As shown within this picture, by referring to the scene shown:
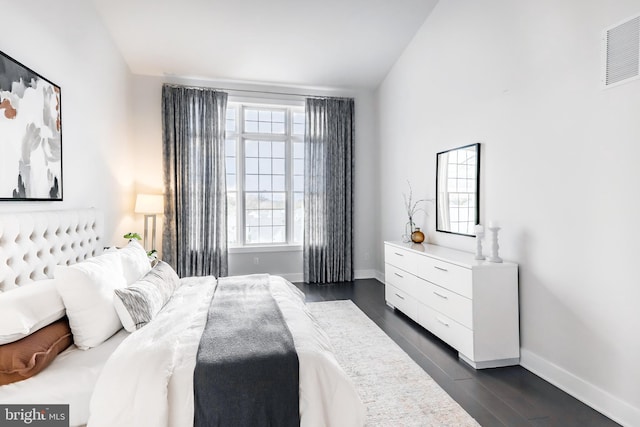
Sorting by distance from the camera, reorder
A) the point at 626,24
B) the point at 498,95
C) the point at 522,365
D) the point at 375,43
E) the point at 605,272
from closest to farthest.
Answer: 1. the point at 626,24
2. the point at 605,272
3. the point at 522,365
4. the point at 498,95
5. the point at 375,43

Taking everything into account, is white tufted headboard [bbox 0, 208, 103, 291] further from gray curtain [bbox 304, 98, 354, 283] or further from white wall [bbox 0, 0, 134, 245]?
gray curtain [bbox 304, 98, 354, 283]

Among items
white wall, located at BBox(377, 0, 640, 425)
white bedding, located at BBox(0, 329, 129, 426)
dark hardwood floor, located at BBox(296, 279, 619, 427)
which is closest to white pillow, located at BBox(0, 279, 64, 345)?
white bedding, located at BBox(0, 329, 129, 426)

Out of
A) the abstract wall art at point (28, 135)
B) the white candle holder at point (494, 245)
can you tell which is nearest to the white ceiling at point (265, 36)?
the abstract wall art at point (28, 135)

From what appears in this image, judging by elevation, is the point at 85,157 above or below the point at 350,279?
above

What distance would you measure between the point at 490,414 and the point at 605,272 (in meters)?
1.08

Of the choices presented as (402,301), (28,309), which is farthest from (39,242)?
(402,301)

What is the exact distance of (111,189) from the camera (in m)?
3.93

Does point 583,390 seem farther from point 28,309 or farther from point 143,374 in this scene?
point 28,309

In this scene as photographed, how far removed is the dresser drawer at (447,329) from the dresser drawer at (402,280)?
22 cm

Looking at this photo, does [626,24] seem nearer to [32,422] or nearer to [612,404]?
[612,404]

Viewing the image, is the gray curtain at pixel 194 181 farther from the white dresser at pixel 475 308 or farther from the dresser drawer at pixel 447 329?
the white dresser at pixel 475 308

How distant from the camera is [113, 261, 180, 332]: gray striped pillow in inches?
79.1

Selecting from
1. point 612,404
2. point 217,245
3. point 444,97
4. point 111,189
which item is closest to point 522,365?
point 612,404

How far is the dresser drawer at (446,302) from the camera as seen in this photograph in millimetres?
2721
